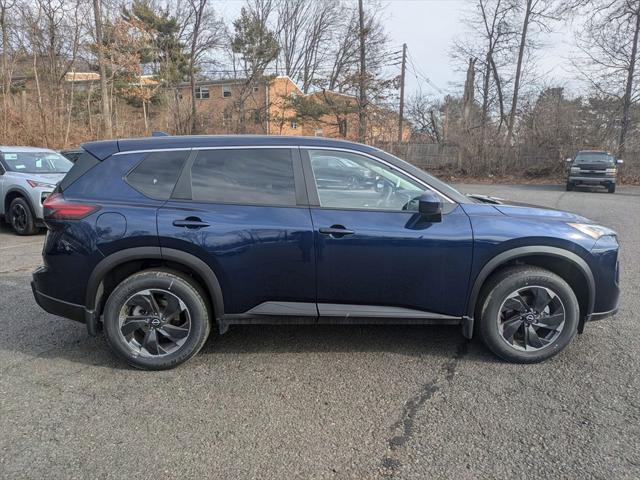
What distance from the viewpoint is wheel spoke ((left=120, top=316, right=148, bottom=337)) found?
3.35 m

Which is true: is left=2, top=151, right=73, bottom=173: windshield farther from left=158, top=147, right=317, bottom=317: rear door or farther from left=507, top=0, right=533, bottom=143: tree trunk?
left=507, top=0, right=533, bottom=143: tree trunk

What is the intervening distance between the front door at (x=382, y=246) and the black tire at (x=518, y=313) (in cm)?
22

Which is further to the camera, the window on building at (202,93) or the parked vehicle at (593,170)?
the window on building at (202,93)

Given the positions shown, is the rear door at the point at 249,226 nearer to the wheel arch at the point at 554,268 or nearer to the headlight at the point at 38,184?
the wheel arch at the point at 554,268

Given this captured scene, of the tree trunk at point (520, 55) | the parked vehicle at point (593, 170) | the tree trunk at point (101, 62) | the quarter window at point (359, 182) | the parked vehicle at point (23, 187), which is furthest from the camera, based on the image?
the tree trunk at point (520, 55)

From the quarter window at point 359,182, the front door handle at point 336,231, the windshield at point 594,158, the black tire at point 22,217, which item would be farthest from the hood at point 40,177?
the windshield at point 594,158

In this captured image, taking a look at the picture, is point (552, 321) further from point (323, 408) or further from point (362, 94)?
point (362, 94)

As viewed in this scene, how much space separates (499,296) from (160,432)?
2.52 meters

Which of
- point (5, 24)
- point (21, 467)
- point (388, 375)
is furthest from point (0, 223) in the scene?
point (5, 24)

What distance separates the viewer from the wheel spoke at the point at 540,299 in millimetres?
3389

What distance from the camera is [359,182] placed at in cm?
348

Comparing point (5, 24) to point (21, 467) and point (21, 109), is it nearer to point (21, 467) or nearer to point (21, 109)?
point (21, 109)

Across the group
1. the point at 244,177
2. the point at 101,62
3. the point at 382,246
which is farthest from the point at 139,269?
the point at 101,62

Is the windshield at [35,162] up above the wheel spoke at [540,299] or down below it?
above
